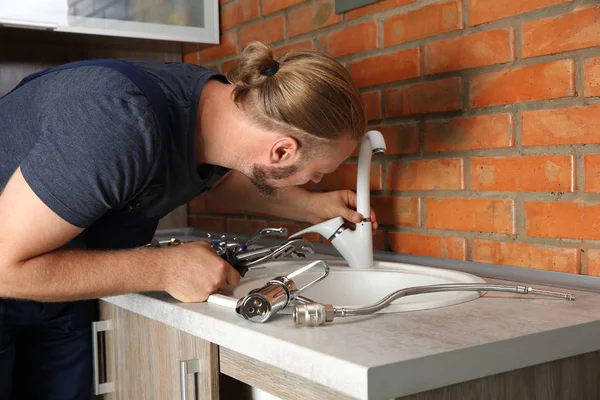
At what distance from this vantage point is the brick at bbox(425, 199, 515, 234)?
133cm

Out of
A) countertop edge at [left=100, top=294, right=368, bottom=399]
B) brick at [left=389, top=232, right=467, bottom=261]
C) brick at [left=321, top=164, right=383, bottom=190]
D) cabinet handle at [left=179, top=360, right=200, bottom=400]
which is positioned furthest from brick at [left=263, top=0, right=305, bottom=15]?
cabinet handle at [left=179, top=360, right=200, bottom=400]

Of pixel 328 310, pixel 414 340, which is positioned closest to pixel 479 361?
pixel 414 340

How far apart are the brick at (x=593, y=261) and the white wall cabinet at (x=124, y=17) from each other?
4.60 ft

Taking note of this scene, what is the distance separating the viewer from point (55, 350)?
1552 millimetres

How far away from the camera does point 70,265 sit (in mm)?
1144

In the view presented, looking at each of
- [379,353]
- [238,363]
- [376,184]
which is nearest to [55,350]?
[238,363]

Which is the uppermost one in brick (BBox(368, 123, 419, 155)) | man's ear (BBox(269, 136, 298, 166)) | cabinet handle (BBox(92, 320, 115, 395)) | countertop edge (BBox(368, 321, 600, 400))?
brick (BBox(368, 123, 419, 155))

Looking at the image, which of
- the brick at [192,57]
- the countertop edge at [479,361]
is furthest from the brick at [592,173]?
the brick at [192,57]

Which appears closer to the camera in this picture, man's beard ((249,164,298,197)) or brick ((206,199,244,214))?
man's beard ((249,164,298,197))

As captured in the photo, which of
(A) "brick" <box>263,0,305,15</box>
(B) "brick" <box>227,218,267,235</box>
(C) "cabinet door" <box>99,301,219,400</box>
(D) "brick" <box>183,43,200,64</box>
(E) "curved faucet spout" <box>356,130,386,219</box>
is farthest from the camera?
(D) "brick" <box>183,43,200,64</box>

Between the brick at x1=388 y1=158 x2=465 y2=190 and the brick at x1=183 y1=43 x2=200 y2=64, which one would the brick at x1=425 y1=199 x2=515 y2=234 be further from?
the brick at x1=183 y1=43 x2=200 y2=64

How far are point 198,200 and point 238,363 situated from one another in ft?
4.55

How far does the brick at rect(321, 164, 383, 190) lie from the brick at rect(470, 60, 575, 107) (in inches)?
12.5

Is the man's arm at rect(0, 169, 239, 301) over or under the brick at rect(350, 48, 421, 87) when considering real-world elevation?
under
